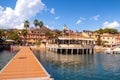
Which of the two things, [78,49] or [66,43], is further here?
[66,43]

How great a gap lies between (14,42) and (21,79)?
134m

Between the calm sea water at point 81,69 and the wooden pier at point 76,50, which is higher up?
the wooden pier at point 76,50

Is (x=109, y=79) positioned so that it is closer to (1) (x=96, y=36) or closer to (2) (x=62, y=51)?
(2) (x=62, y=51)

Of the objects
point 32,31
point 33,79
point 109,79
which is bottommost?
point 109,79

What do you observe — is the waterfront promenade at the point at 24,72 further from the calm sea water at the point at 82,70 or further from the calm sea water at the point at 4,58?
the calm sea water at the point at 4,58

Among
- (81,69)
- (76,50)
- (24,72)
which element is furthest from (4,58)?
(24,72)

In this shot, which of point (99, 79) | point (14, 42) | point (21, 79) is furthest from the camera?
point (14, 42)

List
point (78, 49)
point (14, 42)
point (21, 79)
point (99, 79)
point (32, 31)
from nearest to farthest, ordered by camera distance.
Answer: point (21, 79) → point (99, 79) → point (78, 49) → point (14, 42) → point (32, 31)

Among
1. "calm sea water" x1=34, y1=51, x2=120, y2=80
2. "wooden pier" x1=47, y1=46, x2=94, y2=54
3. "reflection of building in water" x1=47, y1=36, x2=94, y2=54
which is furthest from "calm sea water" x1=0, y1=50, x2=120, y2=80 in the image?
"reflection of building in water" x1=47, y1=36, x2=94, y2=54

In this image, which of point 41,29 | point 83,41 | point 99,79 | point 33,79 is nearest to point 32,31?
point 41,29

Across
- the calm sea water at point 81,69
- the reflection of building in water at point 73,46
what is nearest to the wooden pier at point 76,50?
the reflection of building in water at point 73,46

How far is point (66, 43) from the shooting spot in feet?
302

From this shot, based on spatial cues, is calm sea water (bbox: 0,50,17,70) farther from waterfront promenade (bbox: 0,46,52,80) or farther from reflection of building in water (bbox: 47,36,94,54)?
reflection of building in water (bbox: 47,36,94,54)

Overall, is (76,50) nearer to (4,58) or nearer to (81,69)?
(4,58)
